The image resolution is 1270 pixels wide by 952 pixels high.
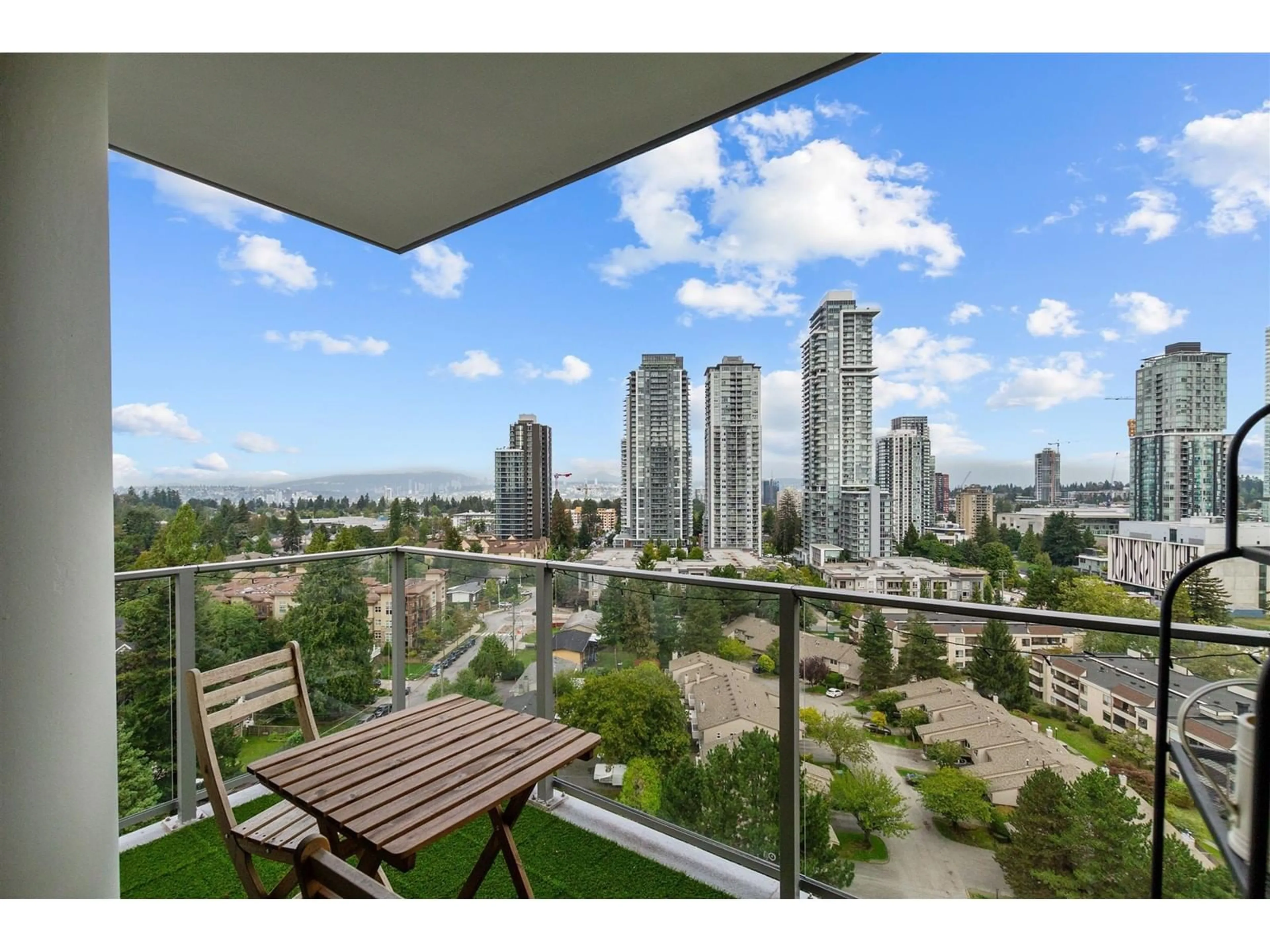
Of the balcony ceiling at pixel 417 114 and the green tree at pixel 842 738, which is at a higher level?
the balcony ceiling at pixel 417 114

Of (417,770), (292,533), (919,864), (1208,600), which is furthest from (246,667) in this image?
(1208,600)

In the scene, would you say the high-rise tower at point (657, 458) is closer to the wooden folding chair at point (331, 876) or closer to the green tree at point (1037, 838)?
the green tree at point (1037, 838)

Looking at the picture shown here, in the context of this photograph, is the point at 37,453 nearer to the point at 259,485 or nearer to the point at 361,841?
the point at 361,841

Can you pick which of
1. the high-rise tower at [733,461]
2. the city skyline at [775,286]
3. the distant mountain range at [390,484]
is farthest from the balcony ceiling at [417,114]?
the high-rise tower at [733,461]

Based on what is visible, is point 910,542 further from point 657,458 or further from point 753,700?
point 753,700
